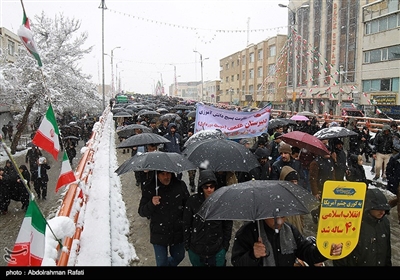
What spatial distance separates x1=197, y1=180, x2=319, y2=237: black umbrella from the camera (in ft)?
8.29

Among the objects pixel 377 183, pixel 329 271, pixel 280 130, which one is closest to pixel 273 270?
pixel 329 271

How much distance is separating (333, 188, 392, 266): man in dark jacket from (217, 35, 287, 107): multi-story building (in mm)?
36141

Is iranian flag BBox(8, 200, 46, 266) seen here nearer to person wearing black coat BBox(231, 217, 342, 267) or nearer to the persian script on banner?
→ person wearing black coat BBox(231, 217, 342, 267)

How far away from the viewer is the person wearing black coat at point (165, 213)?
386 centimetres

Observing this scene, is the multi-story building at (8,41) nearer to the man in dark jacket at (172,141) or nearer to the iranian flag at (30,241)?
the man in dark jacket at (172,141)

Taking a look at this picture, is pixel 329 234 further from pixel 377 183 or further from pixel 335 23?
pixel 335 23

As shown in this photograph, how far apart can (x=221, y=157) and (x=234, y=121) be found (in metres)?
3.83

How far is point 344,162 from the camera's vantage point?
653 centimetres

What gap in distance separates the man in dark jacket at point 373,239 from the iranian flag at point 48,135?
3.54m

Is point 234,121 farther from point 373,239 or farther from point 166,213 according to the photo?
point 373,239

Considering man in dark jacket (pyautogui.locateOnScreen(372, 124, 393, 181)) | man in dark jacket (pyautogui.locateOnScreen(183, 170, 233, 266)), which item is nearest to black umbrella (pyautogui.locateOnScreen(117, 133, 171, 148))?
man in dark jacket (pyautogui.locateOnScreen(183, 170, 233, 266))

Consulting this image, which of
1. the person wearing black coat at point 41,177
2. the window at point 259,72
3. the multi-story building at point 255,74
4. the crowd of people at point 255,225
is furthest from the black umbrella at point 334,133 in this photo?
the window at point 259,72

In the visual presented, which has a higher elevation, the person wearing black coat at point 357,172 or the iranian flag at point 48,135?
the iranian flag at point 48,135

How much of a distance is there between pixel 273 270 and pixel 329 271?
0.32 m
